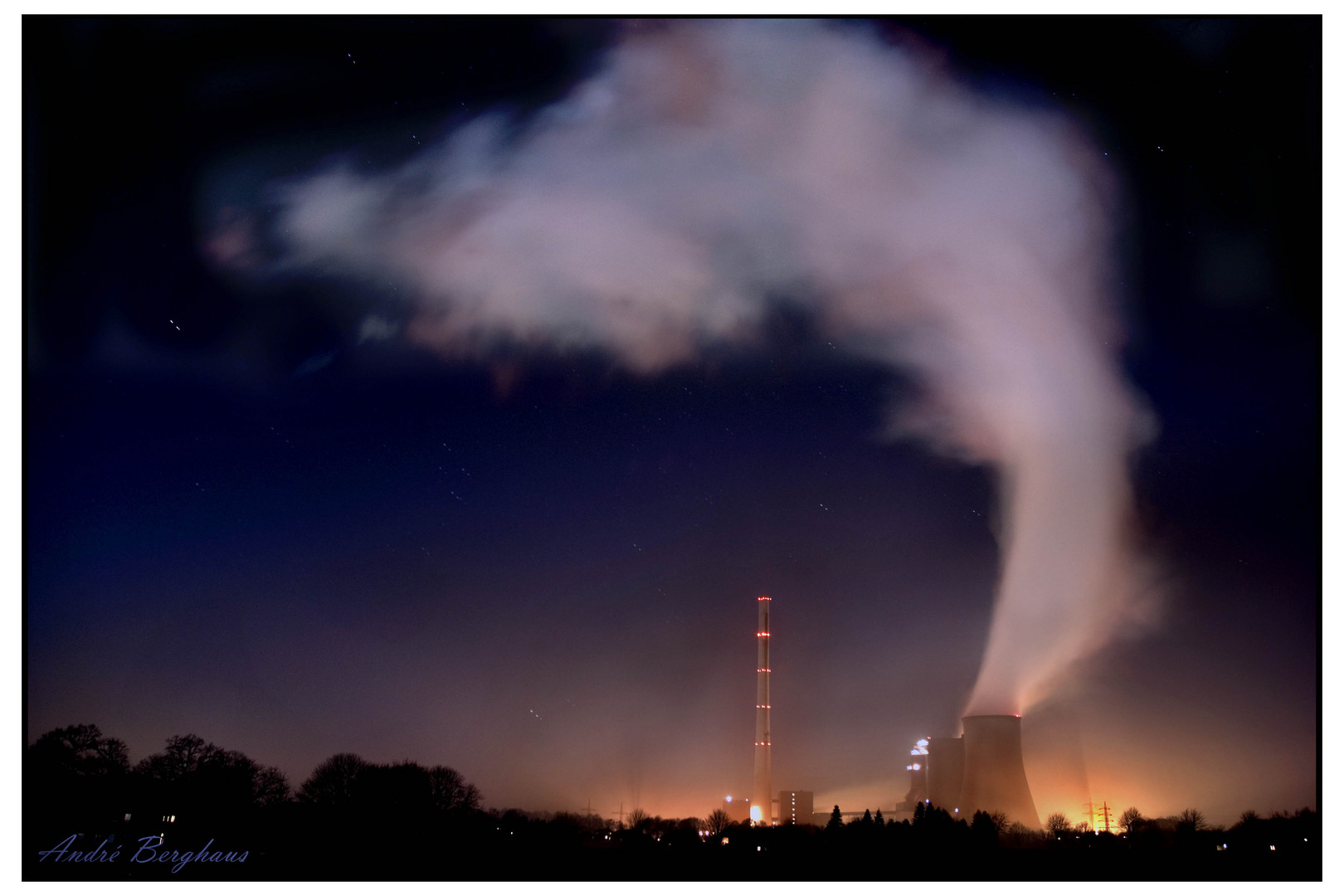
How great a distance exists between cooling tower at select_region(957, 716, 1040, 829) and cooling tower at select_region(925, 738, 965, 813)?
540cm

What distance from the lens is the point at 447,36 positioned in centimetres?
2347

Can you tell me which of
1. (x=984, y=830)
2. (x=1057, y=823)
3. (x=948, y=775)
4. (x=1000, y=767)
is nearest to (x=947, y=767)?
(x=948, y=775)

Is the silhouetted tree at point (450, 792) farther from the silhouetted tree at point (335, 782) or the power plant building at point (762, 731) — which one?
the power plant building at point (762, 731)

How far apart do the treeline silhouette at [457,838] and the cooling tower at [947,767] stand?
0.82m

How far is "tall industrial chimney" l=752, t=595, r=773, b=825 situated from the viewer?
52.2 m

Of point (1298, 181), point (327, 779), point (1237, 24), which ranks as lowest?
point (327, 779)

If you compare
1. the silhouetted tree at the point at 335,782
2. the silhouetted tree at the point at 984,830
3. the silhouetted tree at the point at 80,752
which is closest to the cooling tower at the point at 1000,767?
the silhouetted tree at the point at 984,830

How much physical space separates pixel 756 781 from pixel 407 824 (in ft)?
62.2

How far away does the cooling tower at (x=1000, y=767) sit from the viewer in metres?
42.0

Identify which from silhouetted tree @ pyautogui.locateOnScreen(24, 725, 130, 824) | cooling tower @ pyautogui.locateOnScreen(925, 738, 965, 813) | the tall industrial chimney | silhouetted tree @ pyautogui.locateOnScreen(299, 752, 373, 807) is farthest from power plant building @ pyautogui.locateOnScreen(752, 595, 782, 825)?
silhouetted tree @ pyautogui.locateOnScreen(24, 725, 130, 824)

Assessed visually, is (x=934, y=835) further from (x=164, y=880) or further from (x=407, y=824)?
(x=164, y=880)

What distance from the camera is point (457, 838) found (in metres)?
36.8

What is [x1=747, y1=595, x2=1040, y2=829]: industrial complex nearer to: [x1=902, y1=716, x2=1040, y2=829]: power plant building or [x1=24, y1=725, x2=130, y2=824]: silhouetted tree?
[x1=902, y1=716, x2=1040, y2=829]: power plant building

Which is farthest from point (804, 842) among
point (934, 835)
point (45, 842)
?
point (45, 842)
